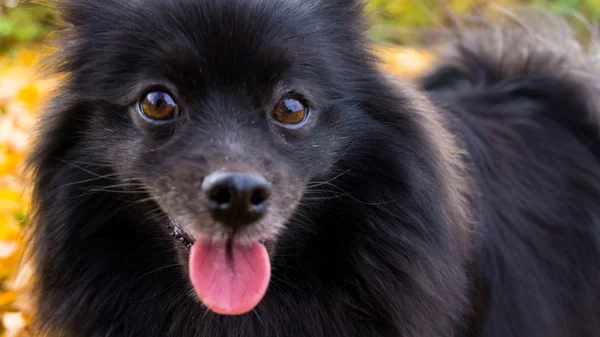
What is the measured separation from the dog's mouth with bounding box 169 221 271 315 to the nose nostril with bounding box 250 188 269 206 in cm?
18

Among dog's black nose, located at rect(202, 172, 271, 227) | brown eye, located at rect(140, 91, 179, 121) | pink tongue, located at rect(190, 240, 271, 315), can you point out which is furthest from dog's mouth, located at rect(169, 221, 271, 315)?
brown eye, located at rect(140, 91, 179, 121)

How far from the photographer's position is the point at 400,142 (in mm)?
2184

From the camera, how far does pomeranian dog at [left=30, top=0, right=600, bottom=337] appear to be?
196 centimetres

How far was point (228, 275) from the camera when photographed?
6.45 ft

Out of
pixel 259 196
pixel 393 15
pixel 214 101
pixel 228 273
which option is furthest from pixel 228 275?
pixel 393 15

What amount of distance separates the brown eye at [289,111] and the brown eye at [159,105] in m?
0.32

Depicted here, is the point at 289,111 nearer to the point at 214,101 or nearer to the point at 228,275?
the point at 214,101

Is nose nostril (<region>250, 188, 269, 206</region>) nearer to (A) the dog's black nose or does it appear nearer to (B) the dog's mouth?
(A) the dog's black nose

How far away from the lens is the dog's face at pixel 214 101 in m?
1.89

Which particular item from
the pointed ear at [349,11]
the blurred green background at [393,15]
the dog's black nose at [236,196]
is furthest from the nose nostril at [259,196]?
the blurred green background at [393,15]

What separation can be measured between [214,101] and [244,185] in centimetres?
36

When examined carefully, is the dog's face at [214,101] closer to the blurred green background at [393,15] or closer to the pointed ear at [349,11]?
the pointed ear at [349,11]

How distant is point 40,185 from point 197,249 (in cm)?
65

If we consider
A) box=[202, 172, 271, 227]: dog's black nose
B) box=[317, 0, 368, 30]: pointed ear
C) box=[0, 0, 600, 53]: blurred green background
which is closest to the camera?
box=[202, 172, 271, 227]: dog's black nose
